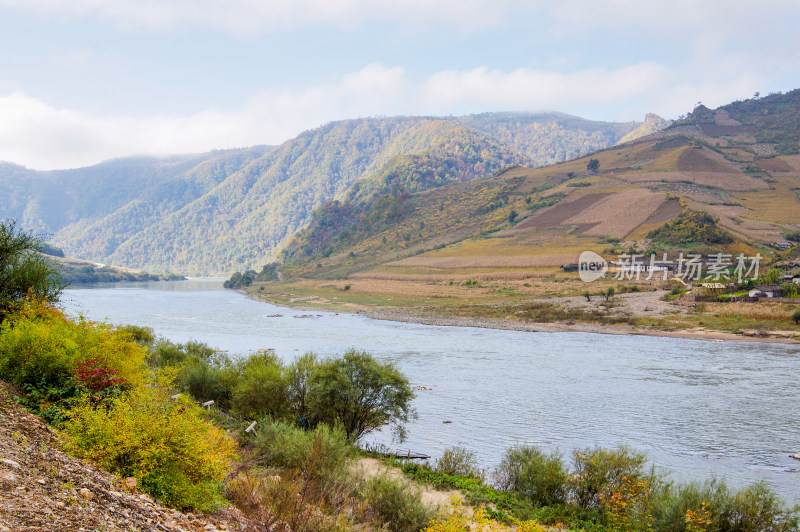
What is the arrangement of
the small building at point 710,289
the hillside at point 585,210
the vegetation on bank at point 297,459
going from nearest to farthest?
the vegetation on bank at point 297,459, the small building at point 710,289, the hillside at point 585,210

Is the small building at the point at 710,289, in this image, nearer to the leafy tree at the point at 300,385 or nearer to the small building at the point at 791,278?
the small building at the point at 791,278

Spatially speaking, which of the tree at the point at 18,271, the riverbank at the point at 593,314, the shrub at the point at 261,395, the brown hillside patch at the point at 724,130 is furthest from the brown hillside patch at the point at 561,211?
the tree at the point at 18,271

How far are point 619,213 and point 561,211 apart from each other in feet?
45.5

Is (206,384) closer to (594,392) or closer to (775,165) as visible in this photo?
(594,392)

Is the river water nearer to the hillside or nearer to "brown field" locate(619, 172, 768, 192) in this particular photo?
the hillside

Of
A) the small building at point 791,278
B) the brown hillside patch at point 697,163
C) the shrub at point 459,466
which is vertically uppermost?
the brown hillside patch at point 697,163

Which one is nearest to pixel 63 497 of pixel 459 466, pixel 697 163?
pixel 459 466

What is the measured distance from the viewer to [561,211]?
376 ft

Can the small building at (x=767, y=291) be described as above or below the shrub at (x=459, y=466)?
above

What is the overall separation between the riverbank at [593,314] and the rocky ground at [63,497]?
49.3 metres

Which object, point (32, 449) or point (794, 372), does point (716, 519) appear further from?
point (794, 372)

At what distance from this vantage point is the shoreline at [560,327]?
45.6 metres

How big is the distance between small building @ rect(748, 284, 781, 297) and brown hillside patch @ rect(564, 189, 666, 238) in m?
37.1

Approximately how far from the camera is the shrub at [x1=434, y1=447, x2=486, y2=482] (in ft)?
54.7
